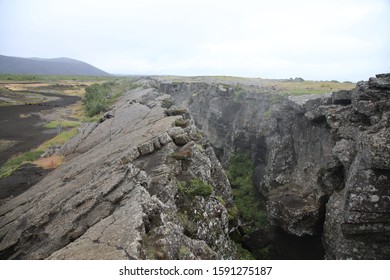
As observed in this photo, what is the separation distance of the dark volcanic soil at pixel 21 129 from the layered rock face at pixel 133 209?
31131mm

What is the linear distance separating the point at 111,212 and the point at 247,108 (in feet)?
112

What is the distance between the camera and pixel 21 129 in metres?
70.4

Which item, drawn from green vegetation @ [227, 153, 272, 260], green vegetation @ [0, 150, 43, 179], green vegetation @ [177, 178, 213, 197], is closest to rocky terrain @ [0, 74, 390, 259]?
green vegetation @ [177, 178, 213, 197]

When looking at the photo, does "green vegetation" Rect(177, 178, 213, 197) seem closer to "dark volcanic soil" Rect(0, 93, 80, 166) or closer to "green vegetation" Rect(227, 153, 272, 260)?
"green vegetation" Rect(227, 153, 272, 260)

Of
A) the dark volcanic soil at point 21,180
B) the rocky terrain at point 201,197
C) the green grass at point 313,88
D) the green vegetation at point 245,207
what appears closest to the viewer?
the rocky terrain at point 201,197

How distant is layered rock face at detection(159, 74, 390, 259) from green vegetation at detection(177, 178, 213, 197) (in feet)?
26.1

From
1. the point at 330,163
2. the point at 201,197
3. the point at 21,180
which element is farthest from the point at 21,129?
the point at 330,163

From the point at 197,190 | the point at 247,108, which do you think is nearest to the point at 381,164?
the point at 197,190

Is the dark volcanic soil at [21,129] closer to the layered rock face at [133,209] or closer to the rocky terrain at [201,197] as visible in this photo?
the layered rock face at [133,209]

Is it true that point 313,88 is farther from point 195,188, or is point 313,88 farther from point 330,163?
point 195,188

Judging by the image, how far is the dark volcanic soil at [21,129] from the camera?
53278mm

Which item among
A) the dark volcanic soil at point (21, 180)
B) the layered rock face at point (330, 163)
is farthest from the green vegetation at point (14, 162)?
the layered rock face at point (330, 163)

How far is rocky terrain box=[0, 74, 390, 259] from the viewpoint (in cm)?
→ 1236
